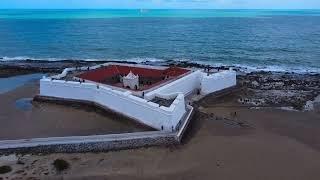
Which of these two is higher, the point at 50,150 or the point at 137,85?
the point at 137,85

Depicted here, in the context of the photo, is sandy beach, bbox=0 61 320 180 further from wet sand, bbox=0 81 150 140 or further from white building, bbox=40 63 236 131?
white building, bbox=40 63 236 131

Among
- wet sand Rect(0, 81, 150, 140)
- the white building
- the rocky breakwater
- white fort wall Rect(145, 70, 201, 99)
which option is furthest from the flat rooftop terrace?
the rocky breakwater

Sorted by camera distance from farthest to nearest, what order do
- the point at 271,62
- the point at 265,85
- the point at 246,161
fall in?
the point at 271,62 → the point at 265,85 → the point at 246,161

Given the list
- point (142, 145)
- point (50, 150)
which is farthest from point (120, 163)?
point (50, 150)

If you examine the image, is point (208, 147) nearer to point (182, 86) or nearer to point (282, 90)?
point (182, 86)

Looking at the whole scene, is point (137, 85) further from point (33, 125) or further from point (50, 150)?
point (50, 150)

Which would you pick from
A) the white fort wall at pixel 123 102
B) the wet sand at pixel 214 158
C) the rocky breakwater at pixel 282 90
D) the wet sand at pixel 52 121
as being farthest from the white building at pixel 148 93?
the rocky breakwater at pixel 282 90

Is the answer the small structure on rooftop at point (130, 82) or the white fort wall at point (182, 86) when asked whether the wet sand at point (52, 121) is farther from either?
the small structure on rooftop at point (130, 82)
